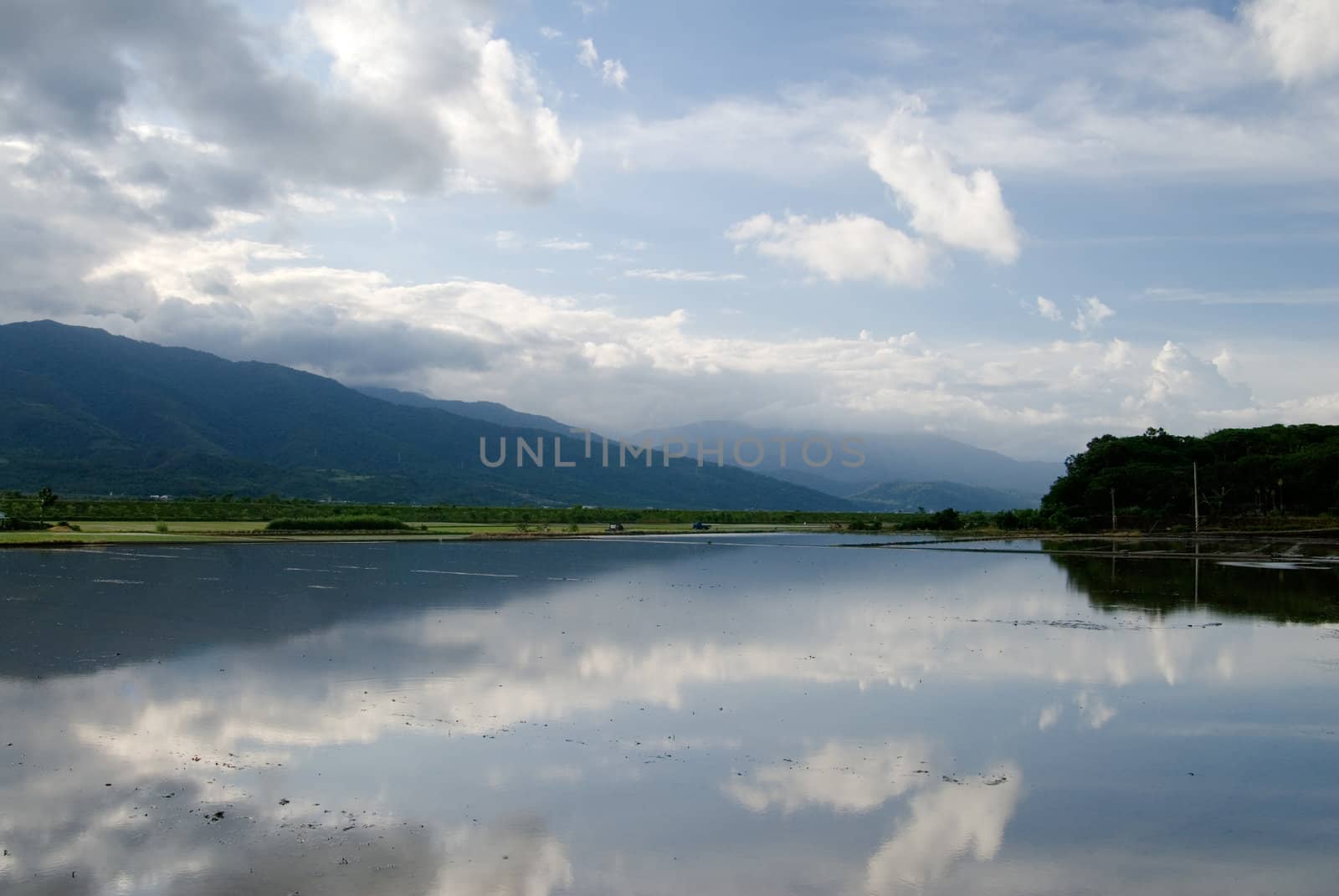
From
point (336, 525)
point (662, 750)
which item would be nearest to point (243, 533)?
point (336, 525)

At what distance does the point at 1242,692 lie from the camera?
1941 cm

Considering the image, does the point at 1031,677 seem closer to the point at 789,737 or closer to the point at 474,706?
the point at 789,737

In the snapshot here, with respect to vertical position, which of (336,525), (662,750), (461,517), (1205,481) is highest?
(1205,481)

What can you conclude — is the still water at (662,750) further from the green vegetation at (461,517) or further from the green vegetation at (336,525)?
the green vegetation at (461,517)

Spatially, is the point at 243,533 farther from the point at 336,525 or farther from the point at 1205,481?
the point at 1205,481

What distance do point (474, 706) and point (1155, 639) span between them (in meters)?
17.9

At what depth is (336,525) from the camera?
89.0 meters

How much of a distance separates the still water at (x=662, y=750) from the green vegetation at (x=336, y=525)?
5416 centimetres

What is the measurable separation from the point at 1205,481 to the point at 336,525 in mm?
79135

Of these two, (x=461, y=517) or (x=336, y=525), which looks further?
(x=461, y=517)

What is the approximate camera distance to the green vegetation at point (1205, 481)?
87.2m

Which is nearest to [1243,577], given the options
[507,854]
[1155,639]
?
[1155,639]

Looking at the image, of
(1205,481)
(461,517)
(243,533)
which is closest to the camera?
(243,533)

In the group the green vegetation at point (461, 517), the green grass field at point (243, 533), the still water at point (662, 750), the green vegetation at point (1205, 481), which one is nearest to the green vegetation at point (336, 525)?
the green vegetation at point (461, 517)
